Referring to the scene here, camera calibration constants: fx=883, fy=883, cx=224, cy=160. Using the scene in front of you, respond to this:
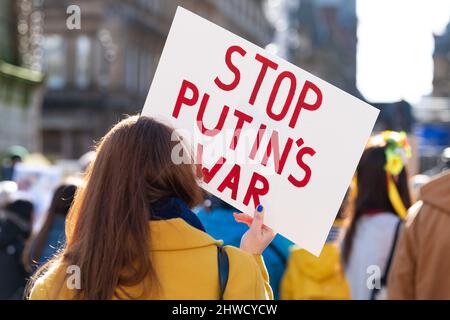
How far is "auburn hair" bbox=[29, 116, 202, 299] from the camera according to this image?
218 cm

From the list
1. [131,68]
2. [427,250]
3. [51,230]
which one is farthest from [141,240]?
[131,68]

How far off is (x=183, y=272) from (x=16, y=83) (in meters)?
11.2

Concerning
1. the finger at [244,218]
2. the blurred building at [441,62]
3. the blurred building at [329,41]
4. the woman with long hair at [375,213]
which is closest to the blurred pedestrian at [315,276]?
the woman with long hair at [375,213]

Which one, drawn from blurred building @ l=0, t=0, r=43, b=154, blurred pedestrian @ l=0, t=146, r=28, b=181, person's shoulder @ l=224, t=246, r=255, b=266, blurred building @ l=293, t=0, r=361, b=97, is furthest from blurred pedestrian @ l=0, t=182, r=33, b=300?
blurred building @ l=293, t=0, r=361, b=97

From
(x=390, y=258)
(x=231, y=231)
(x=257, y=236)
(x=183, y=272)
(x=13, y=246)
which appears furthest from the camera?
(x=13, y=246)

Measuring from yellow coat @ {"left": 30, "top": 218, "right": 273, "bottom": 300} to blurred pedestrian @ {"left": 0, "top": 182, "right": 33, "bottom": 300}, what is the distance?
10.3 feet

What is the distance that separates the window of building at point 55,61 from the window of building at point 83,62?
557mm

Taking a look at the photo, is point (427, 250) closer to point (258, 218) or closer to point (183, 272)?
point (258, 218)

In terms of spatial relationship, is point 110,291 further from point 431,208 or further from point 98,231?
point 431,208

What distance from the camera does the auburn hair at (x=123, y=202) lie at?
218 centimetres

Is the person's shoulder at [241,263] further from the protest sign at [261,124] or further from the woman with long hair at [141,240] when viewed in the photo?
the protest sign at [261,124]

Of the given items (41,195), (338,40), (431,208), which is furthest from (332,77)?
(431,208)

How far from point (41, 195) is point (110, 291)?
6625mm

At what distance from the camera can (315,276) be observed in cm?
470
